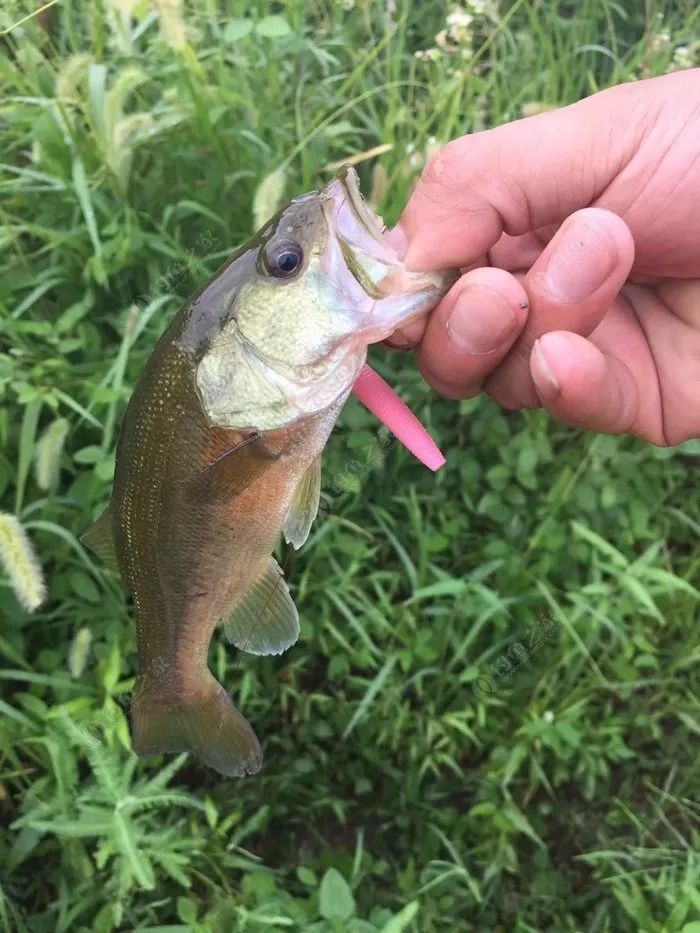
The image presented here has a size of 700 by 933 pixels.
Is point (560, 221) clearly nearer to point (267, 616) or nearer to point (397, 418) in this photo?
point (397, 418)

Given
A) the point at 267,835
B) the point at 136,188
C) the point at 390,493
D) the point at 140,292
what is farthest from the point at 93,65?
the point at 267,835

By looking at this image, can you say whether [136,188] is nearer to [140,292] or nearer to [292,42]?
[140,292]

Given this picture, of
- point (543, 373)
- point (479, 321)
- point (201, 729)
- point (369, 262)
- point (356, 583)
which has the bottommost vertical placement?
point (356, 583)

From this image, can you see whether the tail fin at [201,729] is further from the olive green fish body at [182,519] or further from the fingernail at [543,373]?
the fingernail at [543,373]

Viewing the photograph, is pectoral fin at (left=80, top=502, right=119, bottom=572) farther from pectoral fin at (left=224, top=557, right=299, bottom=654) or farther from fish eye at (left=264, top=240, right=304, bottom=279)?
fish eye at (left=264, top=240, right=304, bottom=279)

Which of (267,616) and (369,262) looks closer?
(369,262)

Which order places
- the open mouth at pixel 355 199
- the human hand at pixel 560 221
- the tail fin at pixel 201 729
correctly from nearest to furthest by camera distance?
the open mouth at pixel 355 199
the human hand at pixel 560 221
the tail fin at pixel 201 729

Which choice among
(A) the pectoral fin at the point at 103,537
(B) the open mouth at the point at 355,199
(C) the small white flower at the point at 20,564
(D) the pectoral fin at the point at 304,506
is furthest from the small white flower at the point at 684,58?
(C) the small white flower at the point at 20,564

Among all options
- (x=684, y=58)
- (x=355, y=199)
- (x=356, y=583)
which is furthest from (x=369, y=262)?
(x=684, y=58)
